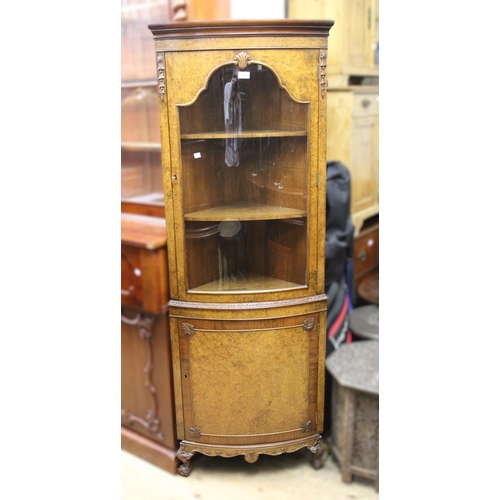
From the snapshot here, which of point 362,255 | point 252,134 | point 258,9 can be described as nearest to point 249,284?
point 252,134

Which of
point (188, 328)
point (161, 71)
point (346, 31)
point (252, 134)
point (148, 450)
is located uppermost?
point (346, 31)

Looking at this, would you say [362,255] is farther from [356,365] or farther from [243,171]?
[243,171]

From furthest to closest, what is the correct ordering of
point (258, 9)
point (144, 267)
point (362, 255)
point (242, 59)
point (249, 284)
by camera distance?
point (362, 255) < point (144, 267) < point (258, 9) < point (249, 284) < point (242, 59)

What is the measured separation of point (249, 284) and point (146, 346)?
60 centimetres

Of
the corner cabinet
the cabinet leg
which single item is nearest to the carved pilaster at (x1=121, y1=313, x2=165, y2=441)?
the corner cabinet

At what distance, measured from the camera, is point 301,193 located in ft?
3.28

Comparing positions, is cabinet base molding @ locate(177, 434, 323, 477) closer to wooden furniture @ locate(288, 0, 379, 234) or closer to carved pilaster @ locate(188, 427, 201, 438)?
carved pilaster @ locate(188, 427, 201, 438)

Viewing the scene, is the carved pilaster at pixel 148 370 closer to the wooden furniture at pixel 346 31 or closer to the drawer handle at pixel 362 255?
the drawer handle at pixel 362 255

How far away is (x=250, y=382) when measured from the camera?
1.10 meters

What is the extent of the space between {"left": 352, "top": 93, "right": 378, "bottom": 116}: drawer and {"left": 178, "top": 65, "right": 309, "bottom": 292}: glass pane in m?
0.67

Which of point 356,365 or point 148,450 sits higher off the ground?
point 356,365

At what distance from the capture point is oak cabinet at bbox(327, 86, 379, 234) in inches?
61.6
